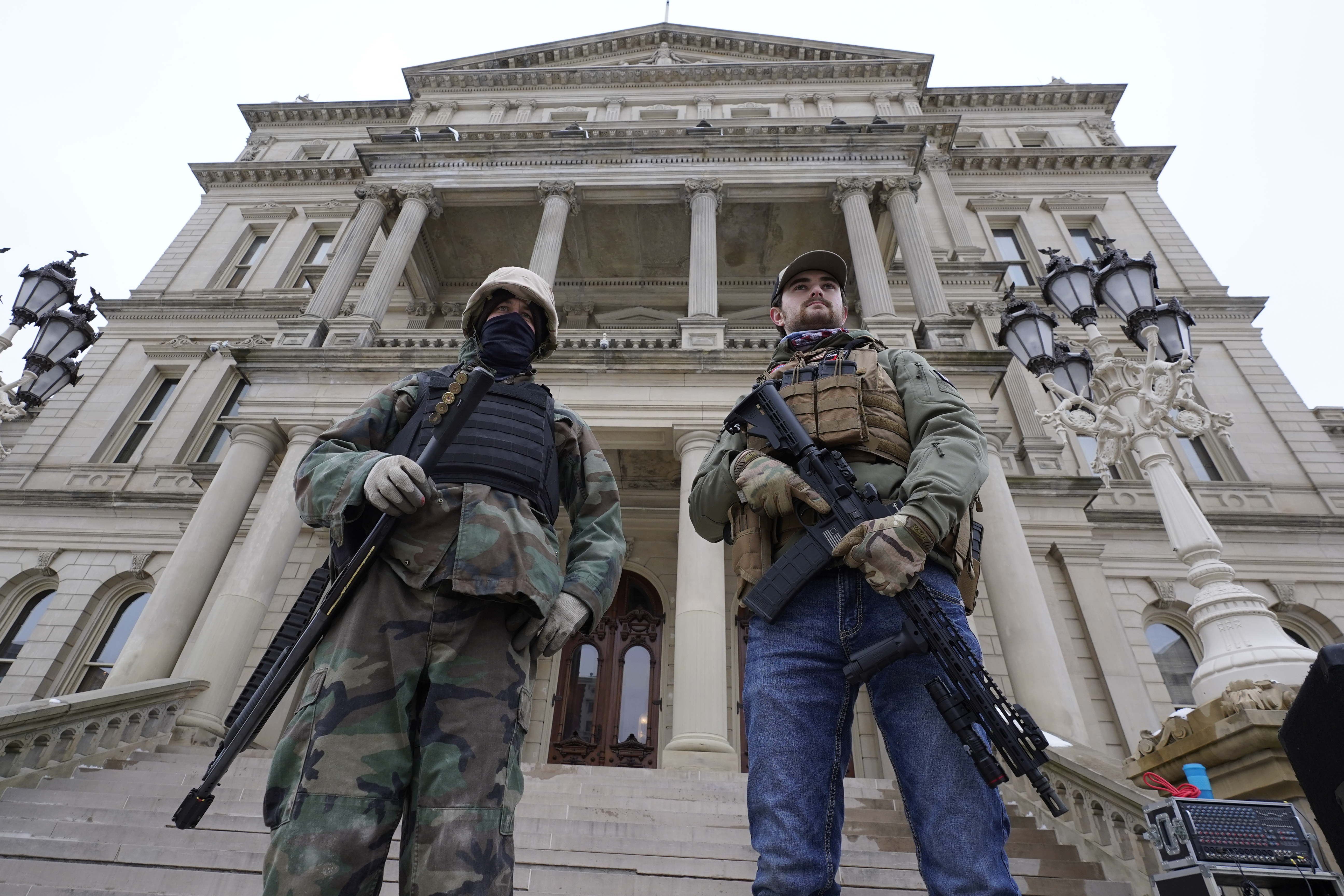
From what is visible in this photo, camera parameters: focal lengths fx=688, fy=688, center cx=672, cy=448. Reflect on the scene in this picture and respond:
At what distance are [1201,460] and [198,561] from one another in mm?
20129

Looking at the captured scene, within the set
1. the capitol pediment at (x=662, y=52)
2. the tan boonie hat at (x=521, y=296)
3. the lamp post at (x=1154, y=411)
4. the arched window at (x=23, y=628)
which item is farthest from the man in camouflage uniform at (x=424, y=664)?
the capitol pediment at (x=662, y=52)

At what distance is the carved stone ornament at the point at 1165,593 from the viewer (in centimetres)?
1362

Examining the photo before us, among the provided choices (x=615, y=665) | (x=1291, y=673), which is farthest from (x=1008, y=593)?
(x=615, y=665)

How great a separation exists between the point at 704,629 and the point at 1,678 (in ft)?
50.6

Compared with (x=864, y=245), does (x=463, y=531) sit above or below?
below

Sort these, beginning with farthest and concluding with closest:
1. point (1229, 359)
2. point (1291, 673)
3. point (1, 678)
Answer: point (1229, 359)
point (1, 678)
point (1291, 673)

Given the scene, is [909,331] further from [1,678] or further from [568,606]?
[1,678]

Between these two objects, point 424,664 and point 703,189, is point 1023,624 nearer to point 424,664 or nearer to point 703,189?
point 424,664

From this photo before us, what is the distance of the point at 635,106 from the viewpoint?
71.1 ft

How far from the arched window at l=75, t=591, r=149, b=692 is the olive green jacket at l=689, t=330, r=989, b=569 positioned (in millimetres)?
15704

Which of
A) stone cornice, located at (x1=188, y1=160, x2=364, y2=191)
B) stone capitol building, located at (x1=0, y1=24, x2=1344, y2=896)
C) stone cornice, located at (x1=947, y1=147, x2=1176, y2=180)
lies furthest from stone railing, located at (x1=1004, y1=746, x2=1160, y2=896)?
stone cornice, located at (x1=188, y1=160, x2=364, y2=191)

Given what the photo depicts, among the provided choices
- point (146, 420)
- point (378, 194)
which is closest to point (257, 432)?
point (378, 194)

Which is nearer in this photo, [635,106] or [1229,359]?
[1229,359]

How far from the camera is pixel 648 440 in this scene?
37.4 ft
